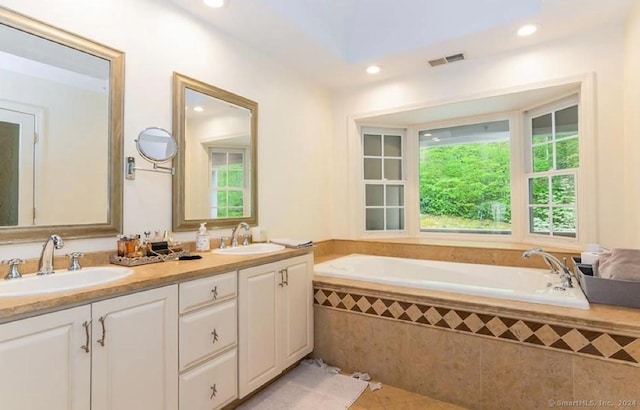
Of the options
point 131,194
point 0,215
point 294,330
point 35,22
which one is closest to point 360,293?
point 294,330

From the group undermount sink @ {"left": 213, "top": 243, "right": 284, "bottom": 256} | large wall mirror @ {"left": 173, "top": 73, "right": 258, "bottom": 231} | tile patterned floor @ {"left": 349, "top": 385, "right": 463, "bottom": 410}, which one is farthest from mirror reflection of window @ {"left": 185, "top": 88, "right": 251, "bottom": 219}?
tile patterned floor @ {"left": 349, "top": 385, "right": 463, "bottom": 410}

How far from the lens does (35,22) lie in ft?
4.78

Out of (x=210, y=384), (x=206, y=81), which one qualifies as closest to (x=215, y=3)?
(x=206, y=81)

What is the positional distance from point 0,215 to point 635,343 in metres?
2.85

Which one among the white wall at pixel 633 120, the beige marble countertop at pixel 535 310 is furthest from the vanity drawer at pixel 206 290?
the white wall at pixel 633 120

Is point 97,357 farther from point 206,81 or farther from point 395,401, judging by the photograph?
point 206,81

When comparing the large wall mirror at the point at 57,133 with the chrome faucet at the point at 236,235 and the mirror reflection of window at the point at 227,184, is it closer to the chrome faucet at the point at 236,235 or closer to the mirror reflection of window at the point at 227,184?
the mirror reflection of window at the point at 227,184

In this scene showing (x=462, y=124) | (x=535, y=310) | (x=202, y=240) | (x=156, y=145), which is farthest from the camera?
(x=462, y=124)

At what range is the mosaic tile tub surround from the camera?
1529 mm

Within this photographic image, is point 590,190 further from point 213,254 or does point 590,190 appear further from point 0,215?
point 0,215

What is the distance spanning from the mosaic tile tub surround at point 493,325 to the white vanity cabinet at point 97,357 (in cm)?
121

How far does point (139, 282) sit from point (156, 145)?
90 centimetres

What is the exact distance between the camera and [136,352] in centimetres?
130

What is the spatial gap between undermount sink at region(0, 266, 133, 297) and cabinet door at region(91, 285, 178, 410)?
0.15 meters
